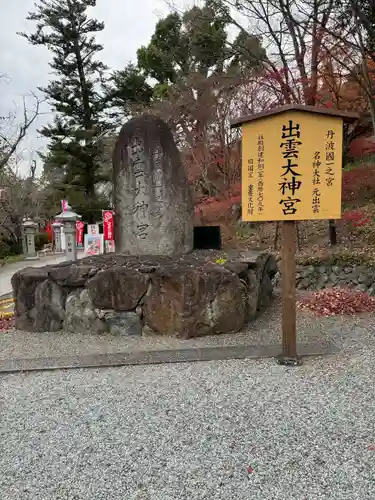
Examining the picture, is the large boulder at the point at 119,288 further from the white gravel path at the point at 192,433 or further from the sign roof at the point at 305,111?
the sign roof at the point at 305,111

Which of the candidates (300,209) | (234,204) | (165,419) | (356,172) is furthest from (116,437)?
(356,172)

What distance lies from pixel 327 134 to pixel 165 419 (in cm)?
272

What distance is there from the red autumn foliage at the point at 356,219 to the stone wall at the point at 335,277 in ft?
7.05

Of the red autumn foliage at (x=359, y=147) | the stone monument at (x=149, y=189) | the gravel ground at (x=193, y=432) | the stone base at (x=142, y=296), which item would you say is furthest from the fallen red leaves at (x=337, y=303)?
the red autumn foliage at (x=359, y=147)

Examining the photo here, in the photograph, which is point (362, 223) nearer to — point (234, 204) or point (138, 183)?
point (234, 204)

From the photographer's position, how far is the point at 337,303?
19.2ft

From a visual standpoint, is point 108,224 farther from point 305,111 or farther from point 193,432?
point 193,432

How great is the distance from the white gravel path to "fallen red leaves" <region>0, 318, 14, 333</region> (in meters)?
1.84

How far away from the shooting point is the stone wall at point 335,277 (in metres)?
6.77

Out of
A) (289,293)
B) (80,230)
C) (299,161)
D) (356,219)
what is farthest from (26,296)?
(80,230)

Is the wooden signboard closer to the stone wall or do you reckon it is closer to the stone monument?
the stone monument

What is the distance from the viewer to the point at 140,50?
1906cm

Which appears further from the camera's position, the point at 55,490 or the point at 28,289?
the point at 28,289

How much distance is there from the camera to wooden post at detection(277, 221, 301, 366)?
3693 millimetres
